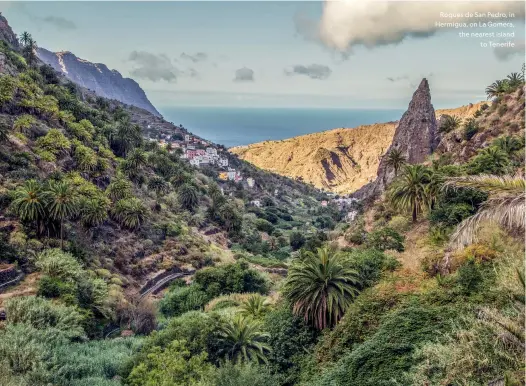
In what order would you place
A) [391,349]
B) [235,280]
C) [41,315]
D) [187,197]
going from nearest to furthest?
[391,349]
[41,315]
[235,280]
[187,197]

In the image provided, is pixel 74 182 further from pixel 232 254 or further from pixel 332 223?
pixel 332 223

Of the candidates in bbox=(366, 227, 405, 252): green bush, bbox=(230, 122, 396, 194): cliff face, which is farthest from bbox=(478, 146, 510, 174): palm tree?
bbox=(230, 122, 396, 194): cliff face

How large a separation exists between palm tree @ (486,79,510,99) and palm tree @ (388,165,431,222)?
2503 cm

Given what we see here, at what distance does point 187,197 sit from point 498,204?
55.4m

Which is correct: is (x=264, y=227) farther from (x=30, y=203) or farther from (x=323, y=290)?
(x=323, y=290)

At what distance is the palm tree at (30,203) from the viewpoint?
101 ft

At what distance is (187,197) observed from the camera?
60750 millimetres

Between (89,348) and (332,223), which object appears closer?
(89,348)

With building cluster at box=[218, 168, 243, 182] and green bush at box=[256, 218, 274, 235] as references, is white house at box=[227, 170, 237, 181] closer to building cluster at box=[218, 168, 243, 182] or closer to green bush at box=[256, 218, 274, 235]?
building cluster at box=[218, 168, 243, 182]

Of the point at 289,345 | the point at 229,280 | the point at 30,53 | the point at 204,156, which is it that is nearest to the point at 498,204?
the point at 289,345

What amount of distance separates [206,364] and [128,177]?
38.8 m

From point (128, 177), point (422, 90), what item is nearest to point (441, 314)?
point (128, 177)

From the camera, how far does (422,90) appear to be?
253 feet

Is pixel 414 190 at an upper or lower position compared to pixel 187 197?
upper
